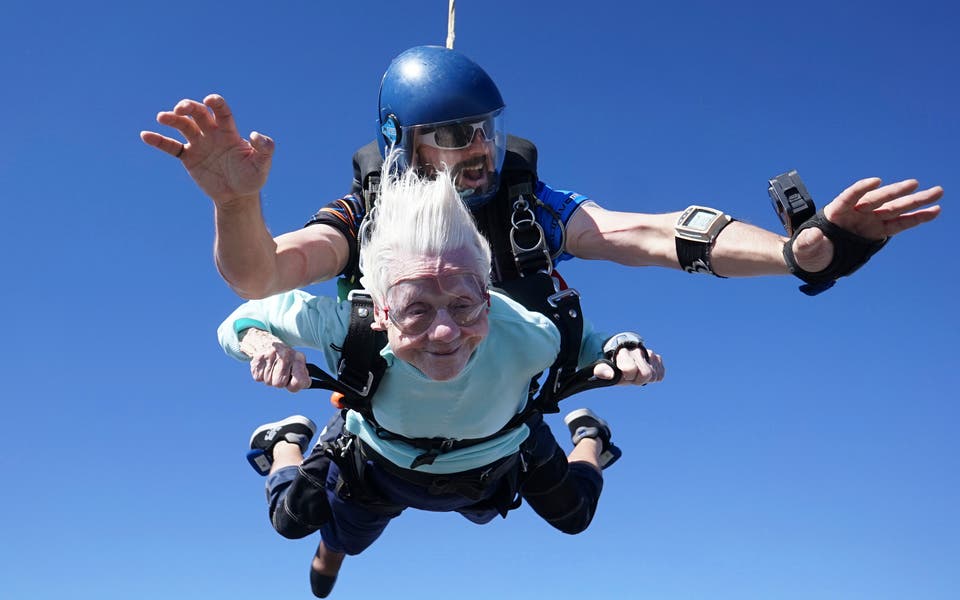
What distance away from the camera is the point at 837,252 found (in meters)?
4.01

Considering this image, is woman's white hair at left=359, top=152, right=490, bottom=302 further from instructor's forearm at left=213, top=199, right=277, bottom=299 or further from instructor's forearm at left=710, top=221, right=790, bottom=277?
instructor's forearm at left=710, top=221, right=790, bottom=277

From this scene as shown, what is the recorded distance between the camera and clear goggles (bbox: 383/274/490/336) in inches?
155

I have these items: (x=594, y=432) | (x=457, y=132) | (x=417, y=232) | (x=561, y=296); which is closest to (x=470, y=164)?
(x=457, y=132)

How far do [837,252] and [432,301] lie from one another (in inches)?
61.9

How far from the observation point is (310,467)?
5418 millimetres

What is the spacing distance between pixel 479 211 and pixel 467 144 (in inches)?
12.6

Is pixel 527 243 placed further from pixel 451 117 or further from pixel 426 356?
pixel 426 356

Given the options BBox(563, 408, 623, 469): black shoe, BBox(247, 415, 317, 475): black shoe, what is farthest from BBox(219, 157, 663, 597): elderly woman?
BBox(563, 408, 623, 469): black shoe

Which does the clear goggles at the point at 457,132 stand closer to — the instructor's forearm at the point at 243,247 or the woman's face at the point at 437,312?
the woman's face at the point at 437,312

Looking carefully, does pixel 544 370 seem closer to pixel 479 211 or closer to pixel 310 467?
pixel 479 211

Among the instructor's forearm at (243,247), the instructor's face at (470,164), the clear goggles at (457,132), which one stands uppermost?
the clear goggles at (457,132)

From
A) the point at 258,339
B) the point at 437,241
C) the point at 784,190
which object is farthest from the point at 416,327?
the point at 784,190

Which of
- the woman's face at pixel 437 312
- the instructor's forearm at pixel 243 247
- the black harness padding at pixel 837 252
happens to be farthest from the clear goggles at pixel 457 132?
the black harness padding at pixel 837 252

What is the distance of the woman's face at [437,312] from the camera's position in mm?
3926
